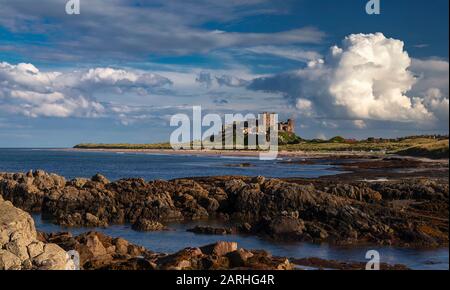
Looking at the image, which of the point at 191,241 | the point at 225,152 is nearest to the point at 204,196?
the point at 191,241

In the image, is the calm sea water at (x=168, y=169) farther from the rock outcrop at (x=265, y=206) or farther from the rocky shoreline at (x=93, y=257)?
the rocky shoreline at (x=93, y=257)

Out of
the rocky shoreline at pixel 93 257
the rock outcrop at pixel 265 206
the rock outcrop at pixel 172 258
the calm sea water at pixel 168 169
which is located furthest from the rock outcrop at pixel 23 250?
the calm sea water at pixel 168 169

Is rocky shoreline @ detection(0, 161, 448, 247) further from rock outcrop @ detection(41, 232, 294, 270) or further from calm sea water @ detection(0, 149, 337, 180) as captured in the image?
calm sea water @ detection(0, 149, 337, 180)

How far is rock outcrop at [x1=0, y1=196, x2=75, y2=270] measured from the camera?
16050mm

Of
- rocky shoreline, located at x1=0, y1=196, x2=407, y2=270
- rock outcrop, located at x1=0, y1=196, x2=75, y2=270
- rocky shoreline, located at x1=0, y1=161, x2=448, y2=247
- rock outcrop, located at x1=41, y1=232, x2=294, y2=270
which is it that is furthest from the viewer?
rocky shoreline, located at x1=0, y1=161, x2=448, y2=247

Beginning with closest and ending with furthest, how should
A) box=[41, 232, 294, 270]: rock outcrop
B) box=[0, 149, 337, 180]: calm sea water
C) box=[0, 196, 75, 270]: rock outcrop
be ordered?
box=[0, 196, 75, 270]: rock outcrop < box=[41, 232, 294, 270]: rock outcrop < box=[0, 149, 337, 180]: calm sea water

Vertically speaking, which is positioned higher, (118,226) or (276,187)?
(276,187)

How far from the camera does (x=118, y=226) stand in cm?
3288

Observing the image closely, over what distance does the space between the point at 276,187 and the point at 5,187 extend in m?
22.9

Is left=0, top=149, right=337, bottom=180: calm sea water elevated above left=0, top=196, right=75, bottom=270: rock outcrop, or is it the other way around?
left=0, top=196, right=75, bottom=270: rock outcrop

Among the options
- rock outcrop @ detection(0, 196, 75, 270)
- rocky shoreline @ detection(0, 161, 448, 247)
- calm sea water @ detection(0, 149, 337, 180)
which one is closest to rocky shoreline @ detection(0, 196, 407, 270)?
rock outcrop @ detection(0, 196, 75, 270)

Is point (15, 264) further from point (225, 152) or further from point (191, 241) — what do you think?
point (225, 152)

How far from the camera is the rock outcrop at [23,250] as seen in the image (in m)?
16.0
